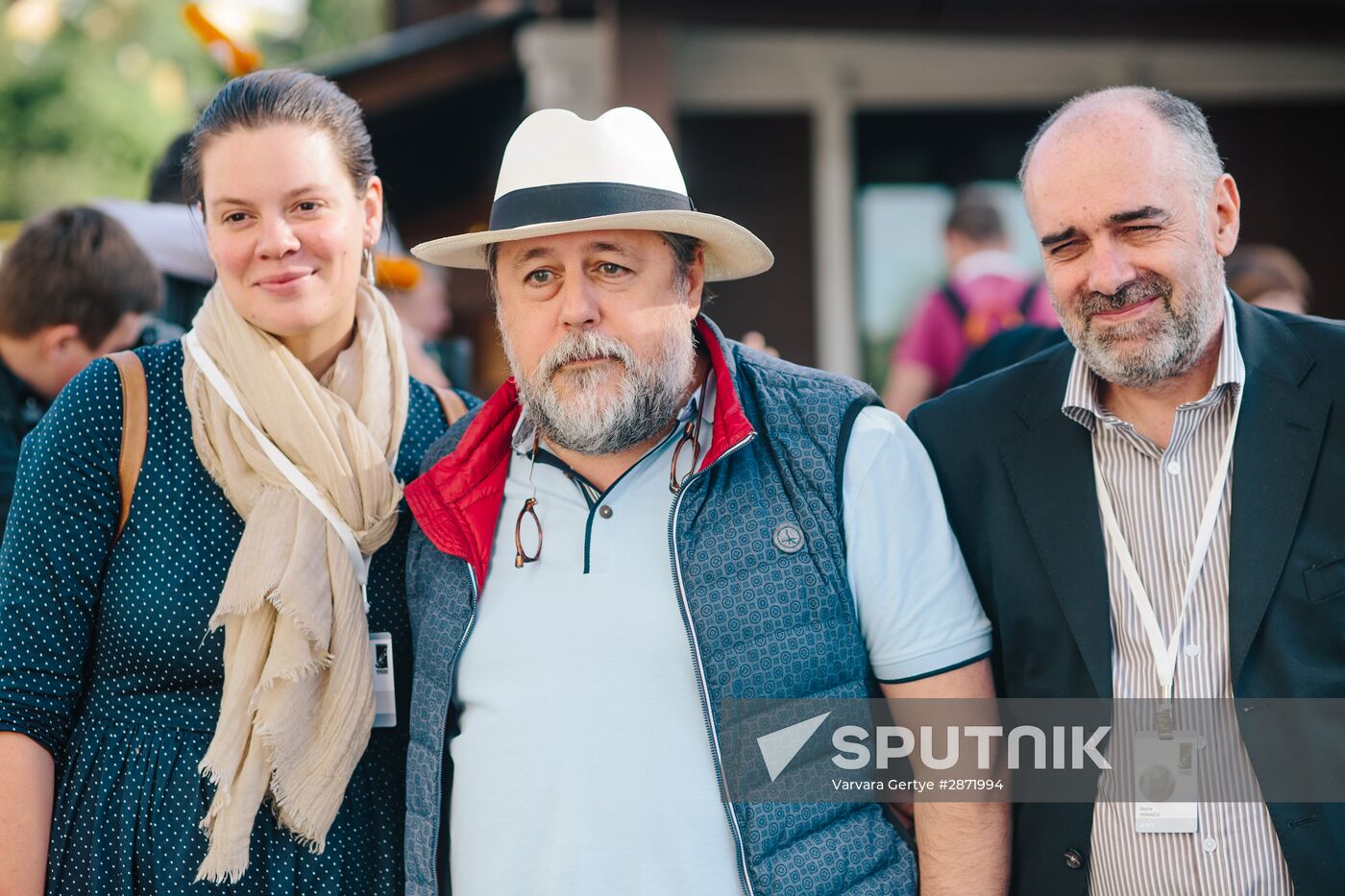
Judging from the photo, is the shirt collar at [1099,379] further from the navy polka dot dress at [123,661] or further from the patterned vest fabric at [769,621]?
the navy polka dot dress at [123,661]

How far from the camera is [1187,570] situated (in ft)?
8.08

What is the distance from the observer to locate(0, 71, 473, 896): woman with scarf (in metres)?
2.50

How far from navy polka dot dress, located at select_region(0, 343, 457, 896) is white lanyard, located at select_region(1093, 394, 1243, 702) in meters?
1.53

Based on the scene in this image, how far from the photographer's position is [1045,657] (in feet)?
8.35

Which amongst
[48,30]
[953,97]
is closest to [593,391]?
[953,97]

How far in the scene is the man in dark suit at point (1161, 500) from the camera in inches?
93.4

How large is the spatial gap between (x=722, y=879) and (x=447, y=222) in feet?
29.9

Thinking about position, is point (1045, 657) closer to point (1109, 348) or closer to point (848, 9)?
point (1109, 348)

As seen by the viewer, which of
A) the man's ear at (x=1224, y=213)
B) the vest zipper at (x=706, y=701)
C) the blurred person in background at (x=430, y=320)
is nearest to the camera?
the vest zipper at (x=706, y=701)

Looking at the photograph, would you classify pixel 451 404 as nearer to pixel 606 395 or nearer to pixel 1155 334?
pixel 606 395

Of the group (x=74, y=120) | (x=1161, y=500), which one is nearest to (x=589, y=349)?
(x=1161, y=500)

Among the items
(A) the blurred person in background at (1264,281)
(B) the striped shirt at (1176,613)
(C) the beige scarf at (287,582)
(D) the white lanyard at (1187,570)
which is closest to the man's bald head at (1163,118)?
(B) the striped shirt at (1176,613)

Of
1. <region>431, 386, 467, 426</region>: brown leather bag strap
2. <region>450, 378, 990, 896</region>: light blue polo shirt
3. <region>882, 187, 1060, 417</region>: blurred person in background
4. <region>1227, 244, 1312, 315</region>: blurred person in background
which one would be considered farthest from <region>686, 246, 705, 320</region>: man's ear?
<region>882, 187, 1060, 417</region>: blurred person in background

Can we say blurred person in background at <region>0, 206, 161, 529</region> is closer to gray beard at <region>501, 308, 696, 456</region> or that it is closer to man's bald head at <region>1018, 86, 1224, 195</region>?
gray beard at <region>501, 308, 696, 456</region>
